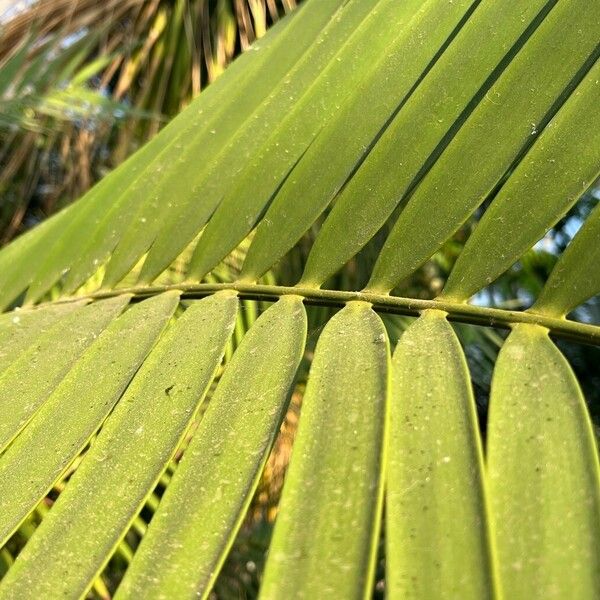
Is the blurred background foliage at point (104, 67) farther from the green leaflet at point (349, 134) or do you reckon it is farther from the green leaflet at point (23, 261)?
the green leaflet at point (349, 134)

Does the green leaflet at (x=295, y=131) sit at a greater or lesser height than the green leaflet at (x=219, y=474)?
greater

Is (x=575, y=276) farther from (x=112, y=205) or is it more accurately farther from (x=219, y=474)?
(x=112, y=205)

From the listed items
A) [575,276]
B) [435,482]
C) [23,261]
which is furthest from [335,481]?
[23,261]

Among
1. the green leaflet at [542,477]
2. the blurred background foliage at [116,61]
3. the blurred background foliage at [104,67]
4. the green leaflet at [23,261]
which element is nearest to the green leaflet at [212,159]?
the green leaflet at [23,261]

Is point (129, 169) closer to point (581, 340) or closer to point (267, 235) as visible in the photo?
point (267, 235)

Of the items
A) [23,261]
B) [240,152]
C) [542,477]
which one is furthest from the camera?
[23,261]

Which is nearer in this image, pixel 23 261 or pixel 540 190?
pixel 540 190

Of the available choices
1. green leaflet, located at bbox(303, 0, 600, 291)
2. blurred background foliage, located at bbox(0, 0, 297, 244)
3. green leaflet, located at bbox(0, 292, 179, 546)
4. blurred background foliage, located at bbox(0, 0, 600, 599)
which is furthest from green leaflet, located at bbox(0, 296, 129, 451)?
blurred background foliage, located at bbox(0, 0, 297, 244)
